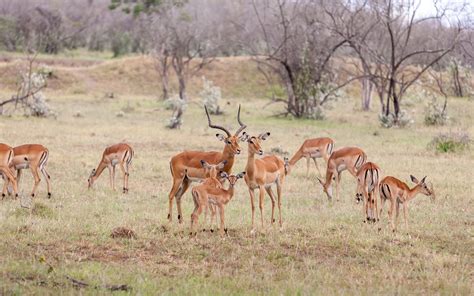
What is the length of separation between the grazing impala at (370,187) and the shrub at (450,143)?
28.6 ft

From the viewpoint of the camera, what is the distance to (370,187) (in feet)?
30.6

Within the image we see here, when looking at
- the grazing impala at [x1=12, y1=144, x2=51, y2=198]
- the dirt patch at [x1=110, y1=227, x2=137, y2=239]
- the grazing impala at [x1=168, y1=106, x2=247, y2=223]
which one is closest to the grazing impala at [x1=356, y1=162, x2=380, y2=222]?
the grazing impala at [x1=168, y1=106, x2=247, y2=223]

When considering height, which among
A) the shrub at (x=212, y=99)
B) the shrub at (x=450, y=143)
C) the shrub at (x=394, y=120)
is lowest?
the shrub at (x=450, y=143)

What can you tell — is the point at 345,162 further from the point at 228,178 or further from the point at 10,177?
the point at 10,177

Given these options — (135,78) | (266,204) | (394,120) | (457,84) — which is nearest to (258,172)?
(266,204)

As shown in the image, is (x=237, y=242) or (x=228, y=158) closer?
(x=237, y=242)

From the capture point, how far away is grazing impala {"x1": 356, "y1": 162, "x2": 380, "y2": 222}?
30.5 feet

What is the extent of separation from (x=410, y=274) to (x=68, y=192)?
20.6 ft

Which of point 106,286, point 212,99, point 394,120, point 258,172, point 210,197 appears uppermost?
point 212,99

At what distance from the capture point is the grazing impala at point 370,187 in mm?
9297

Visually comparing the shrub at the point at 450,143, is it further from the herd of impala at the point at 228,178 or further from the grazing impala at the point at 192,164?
the grazing impala at the point at 192,164

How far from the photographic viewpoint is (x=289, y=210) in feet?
34.2

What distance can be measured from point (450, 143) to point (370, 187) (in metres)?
9.08

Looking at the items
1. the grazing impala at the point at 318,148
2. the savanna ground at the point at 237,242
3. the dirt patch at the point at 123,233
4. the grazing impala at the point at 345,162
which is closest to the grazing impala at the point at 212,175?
the savanna ground at the point at 237,242
